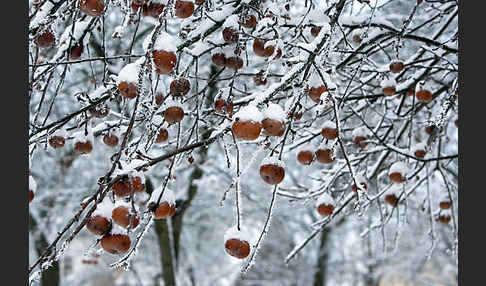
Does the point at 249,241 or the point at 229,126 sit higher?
the point at 229,126

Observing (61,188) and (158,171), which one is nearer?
(158,171)

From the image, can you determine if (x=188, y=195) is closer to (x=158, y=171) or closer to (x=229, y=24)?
(x=158, y=171)

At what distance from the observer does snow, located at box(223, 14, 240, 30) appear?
2021 mm

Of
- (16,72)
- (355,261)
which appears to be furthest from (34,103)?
(355,261)

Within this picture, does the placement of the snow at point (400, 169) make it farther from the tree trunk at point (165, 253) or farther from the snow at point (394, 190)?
the tree trunk at point (165, 253)

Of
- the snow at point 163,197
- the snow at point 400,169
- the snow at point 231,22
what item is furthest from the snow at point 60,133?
the snow at point 400,169

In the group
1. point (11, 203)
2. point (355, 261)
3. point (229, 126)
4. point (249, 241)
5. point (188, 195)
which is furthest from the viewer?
point (355, 261)

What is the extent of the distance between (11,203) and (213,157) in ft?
20.7

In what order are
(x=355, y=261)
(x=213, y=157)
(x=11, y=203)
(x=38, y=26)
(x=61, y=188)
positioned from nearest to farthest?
(x=11, y=203)
(x=38, y=26)
(x=213, y=157)
(x=61, y=188)
(x=355, y=261)

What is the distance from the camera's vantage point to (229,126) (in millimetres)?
1522

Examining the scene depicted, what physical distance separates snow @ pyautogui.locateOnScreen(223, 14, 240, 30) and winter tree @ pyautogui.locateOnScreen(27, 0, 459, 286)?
1 centimetres

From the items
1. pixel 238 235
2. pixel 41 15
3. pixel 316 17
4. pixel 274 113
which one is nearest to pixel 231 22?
pixel 316 17

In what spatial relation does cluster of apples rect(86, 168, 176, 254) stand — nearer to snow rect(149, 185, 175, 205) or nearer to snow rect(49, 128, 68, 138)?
snow rect(149, 185, 175, 205)

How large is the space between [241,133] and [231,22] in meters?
0.76
